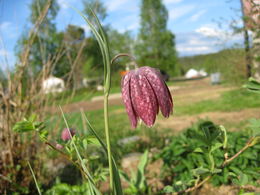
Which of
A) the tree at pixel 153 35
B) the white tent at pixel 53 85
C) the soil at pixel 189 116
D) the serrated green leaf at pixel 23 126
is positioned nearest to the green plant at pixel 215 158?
the soil at pixel 189 116

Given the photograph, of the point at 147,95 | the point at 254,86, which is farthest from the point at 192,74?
the point at 147,95

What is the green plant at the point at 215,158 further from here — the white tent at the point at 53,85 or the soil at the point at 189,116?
the white tent at the point at 53,85

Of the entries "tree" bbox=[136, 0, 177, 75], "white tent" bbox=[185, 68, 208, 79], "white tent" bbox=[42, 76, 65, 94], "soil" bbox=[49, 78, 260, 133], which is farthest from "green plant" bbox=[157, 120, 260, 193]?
"white tent" bbox=[185, 68, 208, 79]

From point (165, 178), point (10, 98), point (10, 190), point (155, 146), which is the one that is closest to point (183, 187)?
point (165, 178)

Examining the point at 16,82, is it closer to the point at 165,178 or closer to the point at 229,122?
the point at 165,178

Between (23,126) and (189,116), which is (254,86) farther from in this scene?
(189,116)

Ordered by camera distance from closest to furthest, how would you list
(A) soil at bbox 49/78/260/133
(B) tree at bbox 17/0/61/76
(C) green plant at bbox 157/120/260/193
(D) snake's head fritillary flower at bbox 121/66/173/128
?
(D) snake's head fritillary flower at bbox 121/66/173/128, (C) green plant at bbox 157/120/260/193, (B) tree at bbox 17/0/61/76, (A) soil at bbox 49/78/260/133

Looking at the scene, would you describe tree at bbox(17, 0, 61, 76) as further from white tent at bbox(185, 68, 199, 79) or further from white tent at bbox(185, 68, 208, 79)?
white tent at bbox(185, 68, 199, 79)
